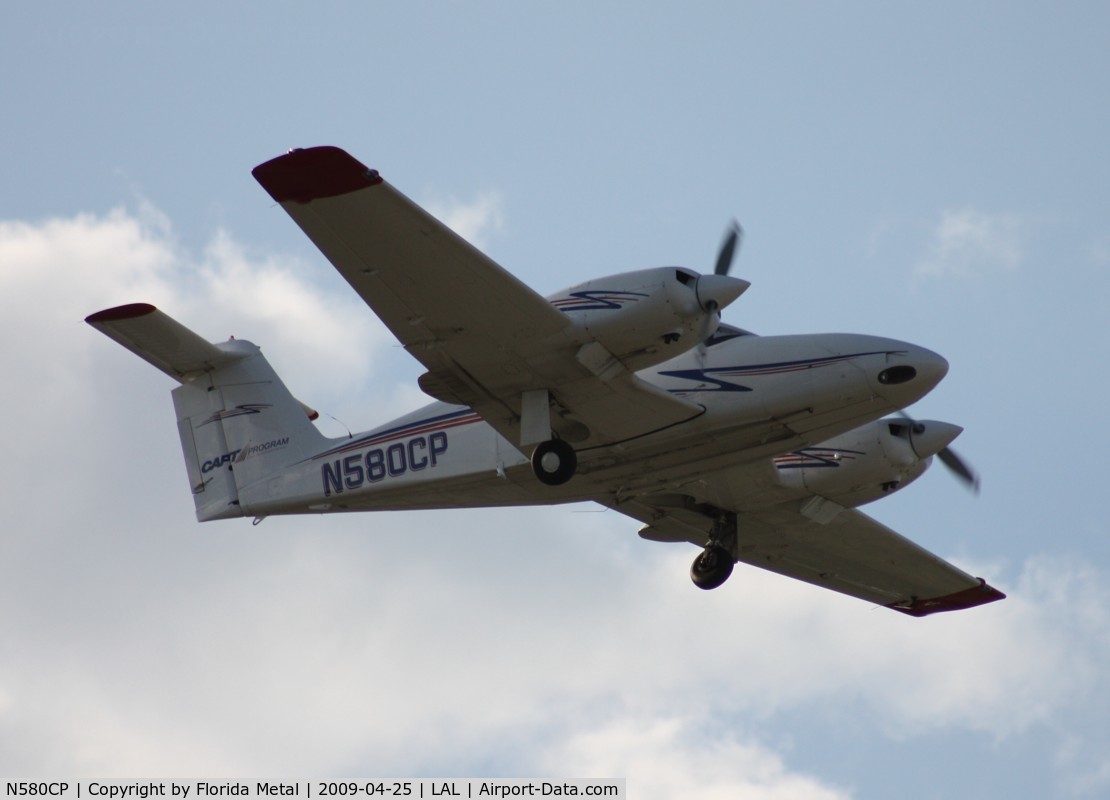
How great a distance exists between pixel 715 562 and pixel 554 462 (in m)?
4.53

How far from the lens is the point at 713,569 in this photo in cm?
2425

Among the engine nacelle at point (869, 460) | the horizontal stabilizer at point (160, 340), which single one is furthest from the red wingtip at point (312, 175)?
the engine nacelle at point (869, 460)

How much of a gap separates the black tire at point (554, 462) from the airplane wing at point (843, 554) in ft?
11.6

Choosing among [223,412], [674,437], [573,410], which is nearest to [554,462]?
[573,410]

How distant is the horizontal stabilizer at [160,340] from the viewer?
24094 mm

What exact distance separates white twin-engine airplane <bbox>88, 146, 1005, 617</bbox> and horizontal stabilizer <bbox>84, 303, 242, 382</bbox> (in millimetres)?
37

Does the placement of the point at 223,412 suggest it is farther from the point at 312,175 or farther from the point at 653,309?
the point at 653,309

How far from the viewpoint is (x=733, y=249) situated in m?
22.8

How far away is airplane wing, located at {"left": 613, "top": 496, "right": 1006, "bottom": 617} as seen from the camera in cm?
2495

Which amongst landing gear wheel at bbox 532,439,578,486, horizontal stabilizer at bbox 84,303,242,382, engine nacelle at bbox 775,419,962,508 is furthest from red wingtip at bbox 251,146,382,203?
engine nacelle at bbox 775,419,962,508

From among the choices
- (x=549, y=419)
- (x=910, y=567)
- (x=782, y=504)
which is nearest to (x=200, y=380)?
(x=549, y=419)

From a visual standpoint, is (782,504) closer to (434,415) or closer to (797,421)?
(797,421)

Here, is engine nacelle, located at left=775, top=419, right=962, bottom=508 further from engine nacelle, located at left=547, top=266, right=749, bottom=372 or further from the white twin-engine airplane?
engine nacelle, located at left=547, top=266, right=749, bottom=372

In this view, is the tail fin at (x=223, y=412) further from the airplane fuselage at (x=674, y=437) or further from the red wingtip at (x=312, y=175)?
the red wingtip at (x=312, y=175)
